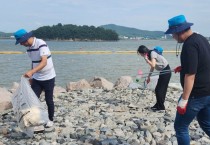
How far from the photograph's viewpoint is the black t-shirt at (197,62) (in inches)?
157

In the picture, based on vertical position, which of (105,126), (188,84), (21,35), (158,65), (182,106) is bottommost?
(105,126)

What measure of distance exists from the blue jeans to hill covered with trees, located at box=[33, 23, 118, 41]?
92.5 metres

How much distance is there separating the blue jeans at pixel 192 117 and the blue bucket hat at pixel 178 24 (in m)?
0.81

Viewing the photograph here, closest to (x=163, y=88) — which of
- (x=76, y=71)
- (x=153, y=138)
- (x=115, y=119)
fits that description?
(x=115, y=119)

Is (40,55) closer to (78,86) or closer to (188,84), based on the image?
(188,84)

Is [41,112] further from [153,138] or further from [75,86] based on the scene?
[75,86]

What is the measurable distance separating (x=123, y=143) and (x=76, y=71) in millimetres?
18558

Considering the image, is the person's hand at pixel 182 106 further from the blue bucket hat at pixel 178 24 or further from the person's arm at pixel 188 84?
the blue bucket hat at pixel 178 24

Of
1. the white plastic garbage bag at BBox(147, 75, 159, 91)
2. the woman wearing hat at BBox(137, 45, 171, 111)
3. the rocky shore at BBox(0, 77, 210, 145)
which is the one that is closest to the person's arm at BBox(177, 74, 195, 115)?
the rocky shore at BBox(0, 77, 210, 145)

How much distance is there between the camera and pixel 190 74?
13.2ft

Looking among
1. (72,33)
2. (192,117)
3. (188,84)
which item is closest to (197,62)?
(188,84)

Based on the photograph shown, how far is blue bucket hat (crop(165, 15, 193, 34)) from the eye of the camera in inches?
164

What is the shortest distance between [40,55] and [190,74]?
2.69m

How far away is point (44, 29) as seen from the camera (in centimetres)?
9638
